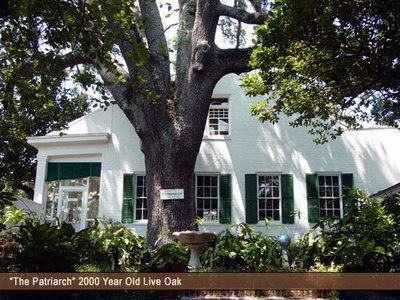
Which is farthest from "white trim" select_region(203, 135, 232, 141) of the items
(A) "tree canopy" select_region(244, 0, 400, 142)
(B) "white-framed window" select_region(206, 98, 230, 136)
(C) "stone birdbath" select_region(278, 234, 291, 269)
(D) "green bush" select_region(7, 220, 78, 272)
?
(D) "green bush" select_region(7, 220, 78, 272)

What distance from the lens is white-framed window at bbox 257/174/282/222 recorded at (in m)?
14.7

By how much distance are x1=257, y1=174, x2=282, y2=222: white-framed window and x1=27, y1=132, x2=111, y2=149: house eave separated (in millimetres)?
5753

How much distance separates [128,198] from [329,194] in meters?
6.95

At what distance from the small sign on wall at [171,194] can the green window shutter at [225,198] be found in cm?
378

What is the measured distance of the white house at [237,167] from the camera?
14633 millimetres

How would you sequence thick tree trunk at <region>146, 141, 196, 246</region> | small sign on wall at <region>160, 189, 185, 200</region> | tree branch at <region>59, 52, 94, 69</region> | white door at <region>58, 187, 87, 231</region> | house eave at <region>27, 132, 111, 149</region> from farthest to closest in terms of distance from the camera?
white door at <region>58, 187, 87, 231</region> < house eave at <region>27, 132, 111, 149</region> < tree branch at <region>59, 52, 94, 69</region> < small sign on wall at <region>160, 189, 185, 200</region> < thick tree trunk at <region>146, 141, 196, 246</region>

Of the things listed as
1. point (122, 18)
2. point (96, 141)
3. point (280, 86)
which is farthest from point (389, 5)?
point (96, 141)

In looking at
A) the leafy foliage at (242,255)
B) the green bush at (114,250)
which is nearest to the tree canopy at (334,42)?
the leafy foliage at (242,255)

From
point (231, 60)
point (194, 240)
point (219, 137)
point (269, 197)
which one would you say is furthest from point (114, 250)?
point (219, 137)

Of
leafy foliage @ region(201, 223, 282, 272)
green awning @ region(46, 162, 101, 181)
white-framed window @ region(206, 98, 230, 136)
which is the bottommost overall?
leafy foliage @ region(201, 223, 282, 272)

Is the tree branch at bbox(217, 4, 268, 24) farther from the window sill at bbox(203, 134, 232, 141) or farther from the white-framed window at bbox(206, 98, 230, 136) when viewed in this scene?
the window sill at bbox(203, 134, 232, 141)

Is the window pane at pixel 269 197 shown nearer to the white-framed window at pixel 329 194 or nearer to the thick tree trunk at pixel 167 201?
the white-framed window at pixel 329 194

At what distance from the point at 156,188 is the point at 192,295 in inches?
168

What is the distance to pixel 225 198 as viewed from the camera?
14.7m
